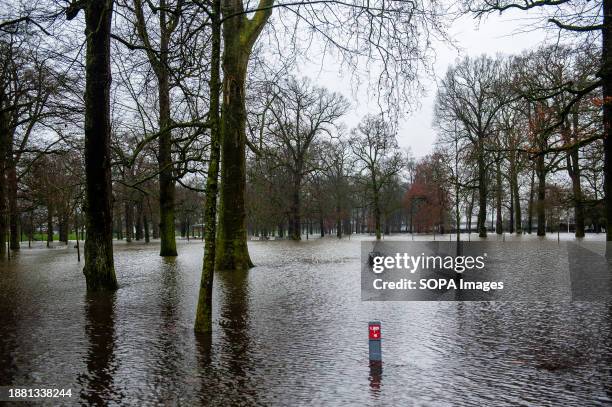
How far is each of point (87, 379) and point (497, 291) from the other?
10.6m

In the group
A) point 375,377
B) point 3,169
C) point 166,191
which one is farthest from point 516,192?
point 375,377

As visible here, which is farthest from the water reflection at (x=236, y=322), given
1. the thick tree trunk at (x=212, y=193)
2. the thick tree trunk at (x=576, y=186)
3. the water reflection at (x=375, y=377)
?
the thick tree trunk at (x=576, y=186)

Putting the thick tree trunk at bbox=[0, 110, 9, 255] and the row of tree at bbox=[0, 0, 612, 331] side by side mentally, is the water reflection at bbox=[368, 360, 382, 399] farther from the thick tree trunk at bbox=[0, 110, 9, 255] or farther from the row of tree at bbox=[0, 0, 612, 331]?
the thick tree trunk at bbox=[0, 110, 9, 255]

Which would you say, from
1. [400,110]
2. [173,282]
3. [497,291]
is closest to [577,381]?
[400,110]

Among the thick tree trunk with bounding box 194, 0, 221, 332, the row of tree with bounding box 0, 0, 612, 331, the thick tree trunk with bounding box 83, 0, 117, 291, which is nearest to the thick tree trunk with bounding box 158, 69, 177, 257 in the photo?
the row of tree with bounding box 0, 0, 612, 331

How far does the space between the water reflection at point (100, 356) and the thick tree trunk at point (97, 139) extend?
6.37 ft

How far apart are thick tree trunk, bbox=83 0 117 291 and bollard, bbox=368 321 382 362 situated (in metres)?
9.10

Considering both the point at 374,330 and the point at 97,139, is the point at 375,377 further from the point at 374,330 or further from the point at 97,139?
the point at 97,139

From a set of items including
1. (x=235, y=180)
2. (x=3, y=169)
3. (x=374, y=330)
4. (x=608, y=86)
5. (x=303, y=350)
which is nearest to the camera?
(x=374, y=330)

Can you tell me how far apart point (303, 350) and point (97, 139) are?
861cm

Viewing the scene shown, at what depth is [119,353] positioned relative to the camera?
25.8 feet

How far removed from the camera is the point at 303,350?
26.2 ft

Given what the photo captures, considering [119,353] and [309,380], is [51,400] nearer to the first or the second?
[119,353]

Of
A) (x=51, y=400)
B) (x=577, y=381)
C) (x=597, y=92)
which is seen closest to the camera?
(x=51, y=400)
